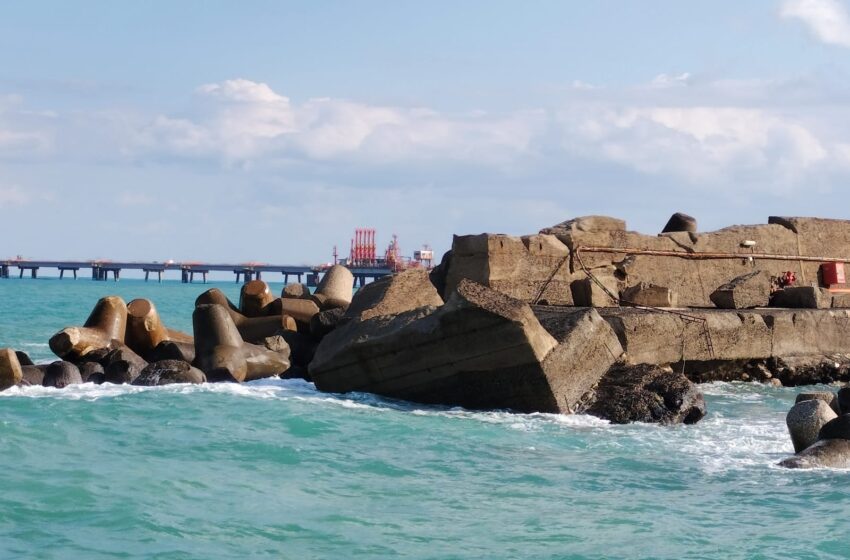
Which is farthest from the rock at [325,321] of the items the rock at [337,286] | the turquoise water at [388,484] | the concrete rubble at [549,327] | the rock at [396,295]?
the turquoise water at [388,484]

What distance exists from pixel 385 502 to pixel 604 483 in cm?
167

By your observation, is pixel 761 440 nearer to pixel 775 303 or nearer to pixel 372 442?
pixel 372 442

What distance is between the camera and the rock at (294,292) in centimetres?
1730

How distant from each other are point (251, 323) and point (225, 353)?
2446 millimetres

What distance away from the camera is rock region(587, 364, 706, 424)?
1070 cm

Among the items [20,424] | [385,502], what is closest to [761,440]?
[385,502]

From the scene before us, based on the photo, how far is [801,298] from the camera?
15.7m

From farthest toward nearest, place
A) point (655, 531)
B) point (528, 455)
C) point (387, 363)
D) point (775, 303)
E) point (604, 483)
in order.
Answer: point (775, 303)
point (387, 363)
point (528, 455)
point (604, 483)
point (655, 531)

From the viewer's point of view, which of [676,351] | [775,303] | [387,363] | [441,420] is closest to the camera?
[441,420]

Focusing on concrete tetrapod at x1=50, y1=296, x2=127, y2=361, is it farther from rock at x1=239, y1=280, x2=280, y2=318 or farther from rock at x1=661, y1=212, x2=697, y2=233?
rock at x1=661, y1=212, x2=697, y2=233

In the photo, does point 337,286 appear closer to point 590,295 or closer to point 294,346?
point 294,346

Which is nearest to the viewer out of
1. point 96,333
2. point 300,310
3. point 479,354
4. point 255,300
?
point 479,354

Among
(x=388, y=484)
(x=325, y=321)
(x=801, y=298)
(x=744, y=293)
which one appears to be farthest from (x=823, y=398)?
(x=325, y=321)

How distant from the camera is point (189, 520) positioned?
22.8 feet
